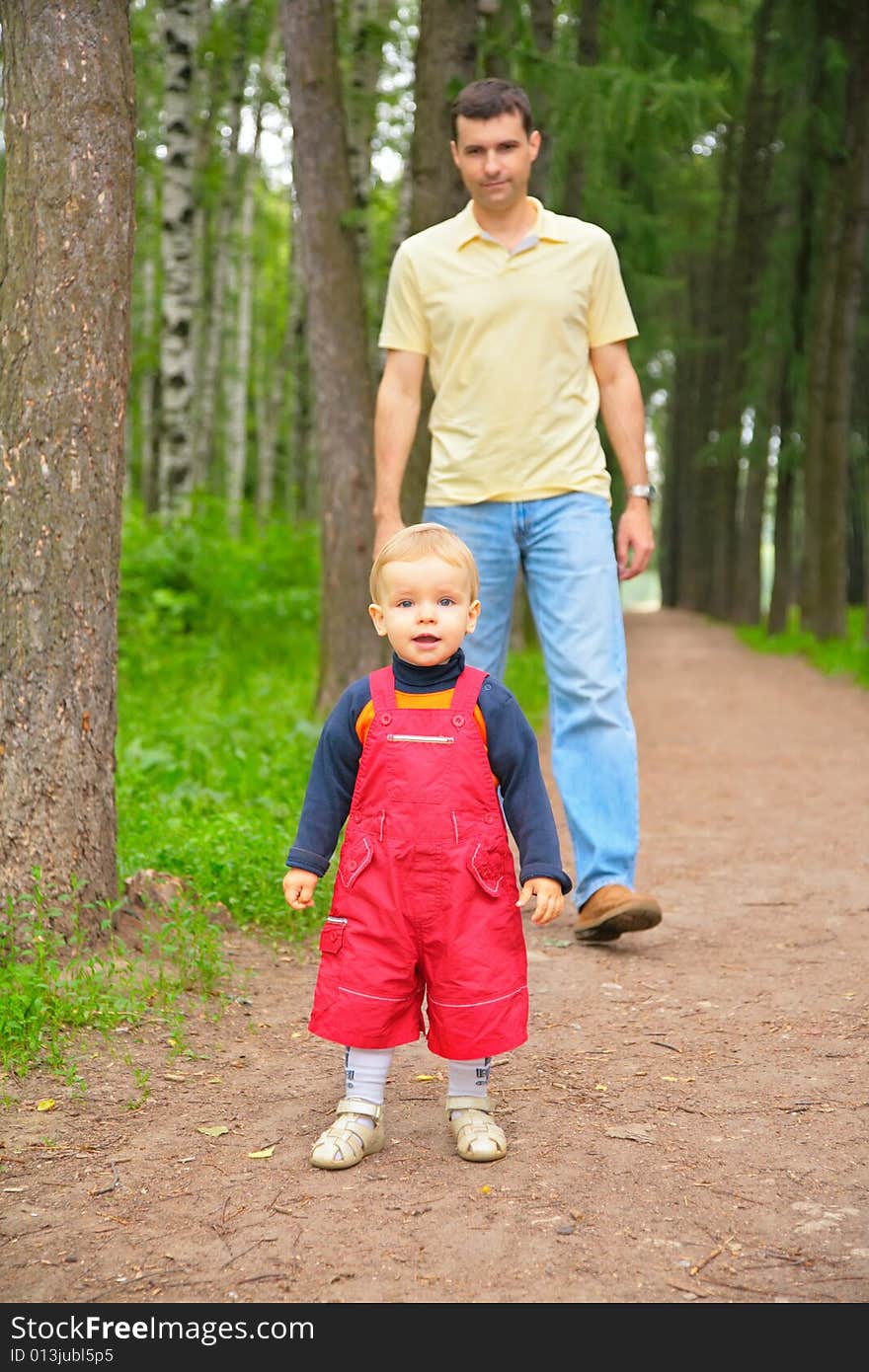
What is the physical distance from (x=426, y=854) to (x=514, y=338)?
2.23 meters

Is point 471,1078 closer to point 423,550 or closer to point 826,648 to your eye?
point 423,550

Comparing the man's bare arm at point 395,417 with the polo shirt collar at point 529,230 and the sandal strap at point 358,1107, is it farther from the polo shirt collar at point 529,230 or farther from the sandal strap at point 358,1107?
the sandal strap at point 358,1107

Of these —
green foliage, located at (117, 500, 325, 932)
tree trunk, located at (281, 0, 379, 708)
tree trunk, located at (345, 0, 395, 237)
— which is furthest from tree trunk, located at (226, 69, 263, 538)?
tree trunk, located at (281, 0, 379, 708)

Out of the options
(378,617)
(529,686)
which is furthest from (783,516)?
(378,617)

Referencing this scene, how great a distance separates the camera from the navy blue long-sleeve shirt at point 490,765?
3180 mm

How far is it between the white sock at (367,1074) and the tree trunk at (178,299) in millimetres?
13130

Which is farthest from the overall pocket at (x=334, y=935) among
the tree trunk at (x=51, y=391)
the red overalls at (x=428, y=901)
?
the tree trunk at (x=51, y=391)

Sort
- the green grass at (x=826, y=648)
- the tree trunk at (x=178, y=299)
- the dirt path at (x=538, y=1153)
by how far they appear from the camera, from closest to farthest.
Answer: the dirt path at (x=538, y=1153) → the tree trunk at (x=178, y=299) → the green grass at (x=826, y=648)

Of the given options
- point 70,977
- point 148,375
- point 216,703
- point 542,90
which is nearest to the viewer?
point 70,977

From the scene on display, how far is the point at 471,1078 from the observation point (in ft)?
10.7

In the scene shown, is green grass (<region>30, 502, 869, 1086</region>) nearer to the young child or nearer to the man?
the young child
